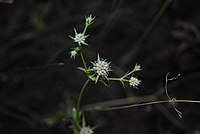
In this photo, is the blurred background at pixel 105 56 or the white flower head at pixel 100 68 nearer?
the white flower head at pixel 100 68

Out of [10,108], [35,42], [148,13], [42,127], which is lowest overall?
[42,127]

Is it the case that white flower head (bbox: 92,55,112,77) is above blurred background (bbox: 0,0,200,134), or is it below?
below

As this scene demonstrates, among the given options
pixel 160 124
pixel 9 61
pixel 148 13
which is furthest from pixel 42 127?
pixel 148 13

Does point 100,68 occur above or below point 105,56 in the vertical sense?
below

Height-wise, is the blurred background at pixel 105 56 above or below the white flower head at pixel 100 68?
above

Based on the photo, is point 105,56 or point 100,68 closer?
point 100,68

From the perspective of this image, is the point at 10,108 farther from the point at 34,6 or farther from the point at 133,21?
the point at 133,21

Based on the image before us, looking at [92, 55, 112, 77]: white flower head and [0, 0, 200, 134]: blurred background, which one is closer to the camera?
[92, 55, 112, 77]: white flower head

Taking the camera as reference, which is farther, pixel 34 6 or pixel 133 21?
pixel 133 21
